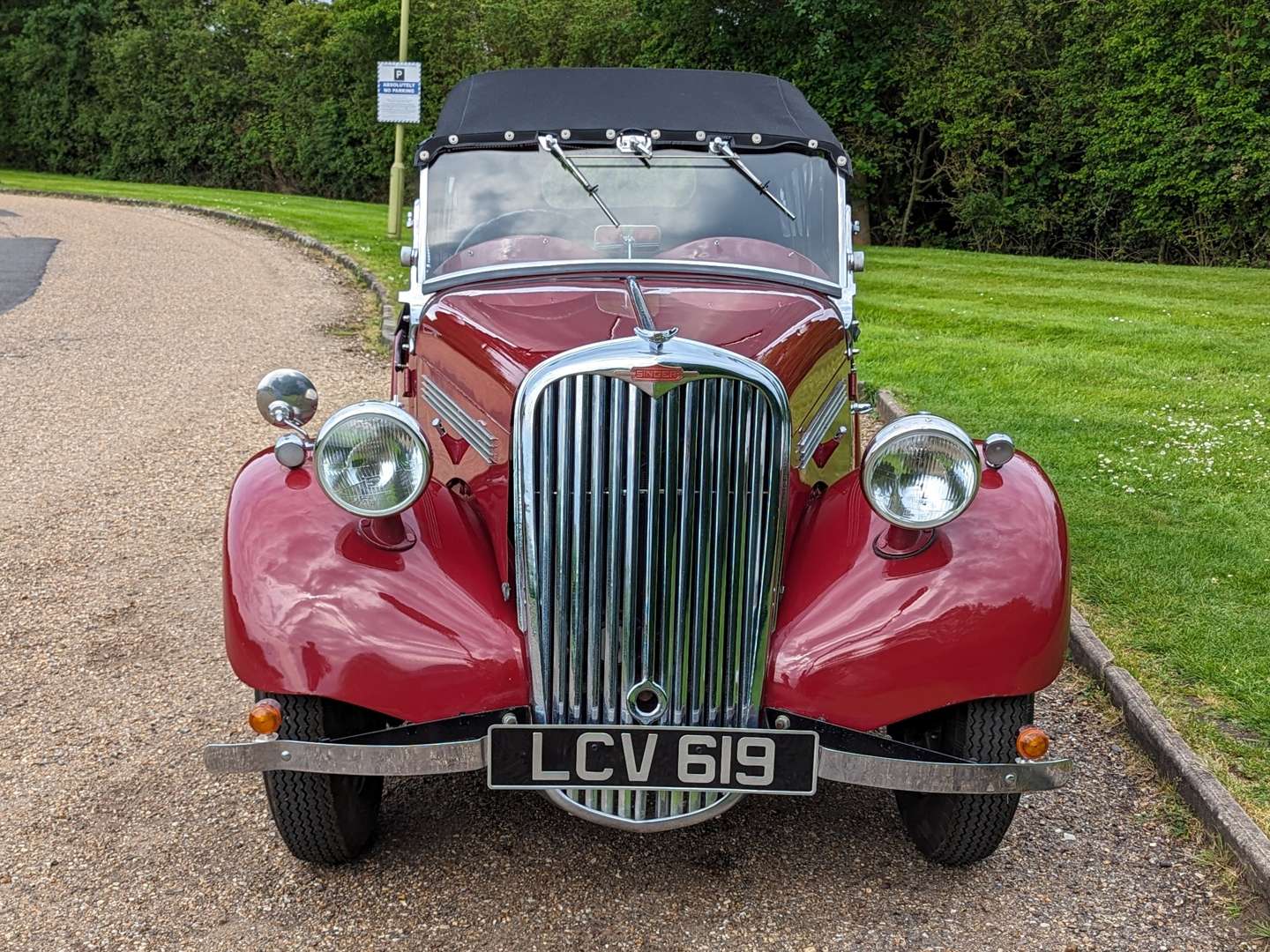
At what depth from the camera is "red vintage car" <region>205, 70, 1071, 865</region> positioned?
110 inches

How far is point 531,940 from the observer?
116 inches

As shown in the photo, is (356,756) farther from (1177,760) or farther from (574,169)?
(1177,760)

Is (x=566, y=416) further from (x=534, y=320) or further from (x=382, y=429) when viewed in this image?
(x=534, y=320)

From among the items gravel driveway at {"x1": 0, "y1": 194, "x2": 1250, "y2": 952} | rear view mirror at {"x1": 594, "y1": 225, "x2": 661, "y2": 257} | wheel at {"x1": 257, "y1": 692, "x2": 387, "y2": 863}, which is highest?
rear view mirror at {"x1": 594, "y1": 225, "x2": 661, "y2": 257}

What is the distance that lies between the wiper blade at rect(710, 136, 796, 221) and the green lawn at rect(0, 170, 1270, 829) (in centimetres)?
202

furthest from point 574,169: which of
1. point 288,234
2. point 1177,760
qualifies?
point 288,234

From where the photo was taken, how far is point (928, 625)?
9.50ft

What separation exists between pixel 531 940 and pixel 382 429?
1303 millimetres

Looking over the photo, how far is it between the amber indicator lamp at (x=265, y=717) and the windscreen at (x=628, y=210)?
5.70ft

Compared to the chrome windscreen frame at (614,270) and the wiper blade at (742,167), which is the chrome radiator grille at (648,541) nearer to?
the chrome windscreen frame at (614,270)

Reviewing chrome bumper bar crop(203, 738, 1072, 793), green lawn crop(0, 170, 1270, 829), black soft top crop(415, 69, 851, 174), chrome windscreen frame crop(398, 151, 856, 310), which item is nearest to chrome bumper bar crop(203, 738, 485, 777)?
chrome bumper bar crop(203, 738, 1072, 793)

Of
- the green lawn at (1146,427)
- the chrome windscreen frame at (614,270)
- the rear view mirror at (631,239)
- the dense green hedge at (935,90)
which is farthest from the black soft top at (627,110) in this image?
the dense green hedge at (935,90)

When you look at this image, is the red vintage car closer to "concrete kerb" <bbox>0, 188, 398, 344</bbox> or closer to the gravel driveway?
the gravel driveway

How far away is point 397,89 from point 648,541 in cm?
1402
